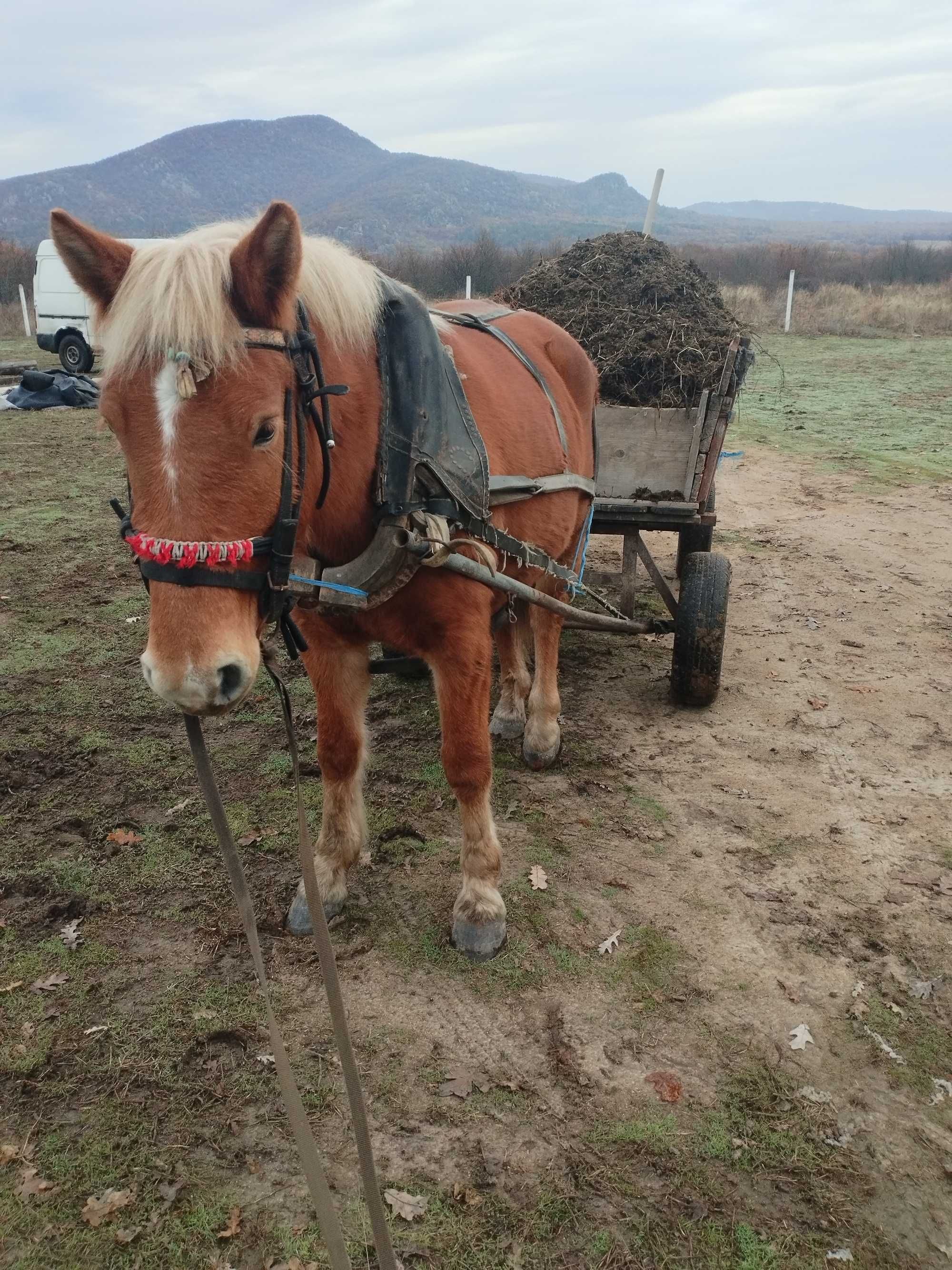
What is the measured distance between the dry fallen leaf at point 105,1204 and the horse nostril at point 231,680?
1.28 meters

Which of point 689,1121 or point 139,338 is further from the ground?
point 139,338

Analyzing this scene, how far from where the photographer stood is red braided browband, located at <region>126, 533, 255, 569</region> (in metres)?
1.60

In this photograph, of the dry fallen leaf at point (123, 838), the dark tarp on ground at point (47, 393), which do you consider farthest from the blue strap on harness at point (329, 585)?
the dark tarp on ground at point (47, 393)

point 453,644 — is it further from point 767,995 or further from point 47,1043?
point 47,1043

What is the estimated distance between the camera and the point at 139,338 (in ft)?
5.36

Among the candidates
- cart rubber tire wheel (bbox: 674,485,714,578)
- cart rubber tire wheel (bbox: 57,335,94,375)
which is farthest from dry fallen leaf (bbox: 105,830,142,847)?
cart rubber tire wheel (bbox: 57,335,94,375)

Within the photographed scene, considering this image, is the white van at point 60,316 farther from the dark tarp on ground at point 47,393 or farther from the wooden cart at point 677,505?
the wooden cart at point 677,505

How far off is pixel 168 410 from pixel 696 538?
3795 millimetres

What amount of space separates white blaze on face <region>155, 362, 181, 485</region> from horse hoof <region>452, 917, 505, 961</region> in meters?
1.82

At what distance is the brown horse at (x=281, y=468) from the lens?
1628 mm

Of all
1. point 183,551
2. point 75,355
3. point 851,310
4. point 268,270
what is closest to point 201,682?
point 183,551

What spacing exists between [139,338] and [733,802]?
2966mm

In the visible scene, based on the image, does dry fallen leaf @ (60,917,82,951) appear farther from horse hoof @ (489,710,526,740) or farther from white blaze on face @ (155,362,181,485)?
horse hoof @ (489,710,526,740)

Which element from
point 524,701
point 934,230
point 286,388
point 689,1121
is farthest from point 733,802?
point 934,230
